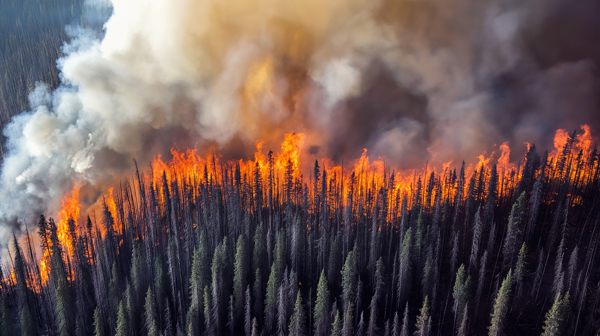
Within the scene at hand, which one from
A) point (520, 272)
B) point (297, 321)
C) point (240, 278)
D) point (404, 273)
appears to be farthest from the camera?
point (240, 278)

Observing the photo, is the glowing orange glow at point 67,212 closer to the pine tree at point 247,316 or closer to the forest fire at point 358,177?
the forest fire at point 358,177

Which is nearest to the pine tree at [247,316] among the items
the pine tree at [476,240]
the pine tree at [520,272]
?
the pine tree at [476,240]

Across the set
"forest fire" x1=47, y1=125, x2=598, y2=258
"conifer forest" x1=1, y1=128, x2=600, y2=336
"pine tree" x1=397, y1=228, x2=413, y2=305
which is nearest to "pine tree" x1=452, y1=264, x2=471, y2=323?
"conifer forest" x1=1, y1=128, x2=600, y2=336

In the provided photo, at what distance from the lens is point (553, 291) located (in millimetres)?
59875

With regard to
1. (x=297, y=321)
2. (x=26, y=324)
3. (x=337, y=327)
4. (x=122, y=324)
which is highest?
(x=26, y=324)

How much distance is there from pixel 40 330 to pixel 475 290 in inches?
3630

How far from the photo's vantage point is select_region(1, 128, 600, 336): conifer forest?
62.2 m

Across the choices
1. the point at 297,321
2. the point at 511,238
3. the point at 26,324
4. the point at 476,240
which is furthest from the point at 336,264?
the point at 26,324

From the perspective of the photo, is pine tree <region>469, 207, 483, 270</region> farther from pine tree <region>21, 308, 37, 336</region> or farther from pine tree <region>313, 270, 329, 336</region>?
pine tree <region>21, 308, 37, 336</region>

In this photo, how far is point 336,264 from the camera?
2997 inches

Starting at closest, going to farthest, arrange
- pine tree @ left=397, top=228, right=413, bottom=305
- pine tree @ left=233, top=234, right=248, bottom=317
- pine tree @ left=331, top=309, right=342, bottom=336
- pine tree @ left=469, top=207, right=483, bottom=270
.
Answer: pine tree @ left=331, top=309, right=342, bottom=336 → pine tree @ left=397, top=228, right=413, bottom=305 → pine tree @ left=469, top=207, right=483, bottom=270 → pine tree @ left=233, top=234, right=248, bottom=317

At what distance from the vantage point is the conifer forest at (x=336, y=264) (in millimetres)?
62188

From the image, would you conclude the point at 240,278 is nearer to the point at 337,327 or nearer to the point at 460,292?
the point at 337,327

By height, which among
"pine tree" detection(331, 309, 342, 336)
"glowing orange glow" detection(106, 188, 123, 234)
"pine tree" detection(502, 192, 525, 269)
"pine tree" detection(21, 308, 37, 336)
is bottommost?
"pine tree" detection(331, 309, 342, 336)
